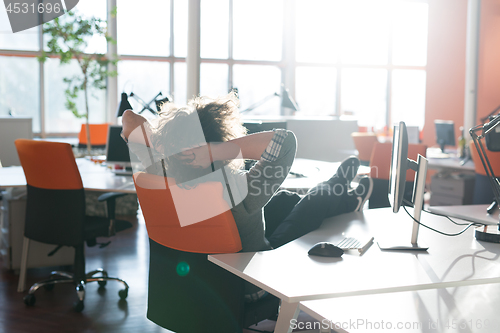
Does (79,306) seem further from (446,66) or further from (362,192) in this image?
(446,66)

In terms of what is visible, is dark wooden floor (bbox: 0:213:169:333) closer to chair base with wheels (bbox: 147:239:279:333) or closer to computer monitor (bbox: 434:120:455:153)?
chair base with wheels (bbox: 147:239:279:333)

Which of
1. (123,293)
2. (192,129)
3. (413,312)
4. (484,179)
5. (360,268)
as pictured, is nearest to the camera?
(413,312)

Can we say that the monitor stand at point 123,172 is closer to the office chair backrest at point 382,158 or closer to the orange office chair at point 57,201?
the orange office chair at point 57,201

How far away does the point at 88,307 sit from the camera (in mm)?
2684

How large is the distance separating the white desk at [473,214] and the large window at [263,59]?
542 cm

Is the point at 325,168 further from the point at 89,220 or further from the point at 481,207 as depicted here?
the point at 89,220

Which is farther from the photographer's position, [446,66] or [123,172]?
[446,66]

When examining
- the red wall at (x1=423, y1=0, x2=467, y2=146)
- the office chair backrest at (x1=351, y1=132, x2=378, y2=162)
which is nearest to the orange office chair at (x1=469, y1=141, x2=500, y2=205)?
the office chair backrest at (x1=351, y1=132, x2=378, y2=162)

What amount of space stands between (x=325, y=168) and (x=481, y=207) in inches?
52.6

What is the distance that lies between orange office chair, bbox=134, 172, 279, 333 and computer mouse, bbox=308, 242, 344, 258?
239 mm

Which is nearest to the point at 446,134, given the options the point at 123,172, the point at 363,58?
the point at 363,58

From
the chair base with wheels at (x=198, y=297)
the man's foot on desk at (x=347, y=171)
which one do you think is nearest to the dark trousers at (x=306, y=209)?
the man's foot on desk at (x=347, y=171)

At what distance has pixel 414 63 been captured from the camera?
9.09 metres

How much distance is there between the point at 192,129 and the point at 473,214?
4.77 feet
